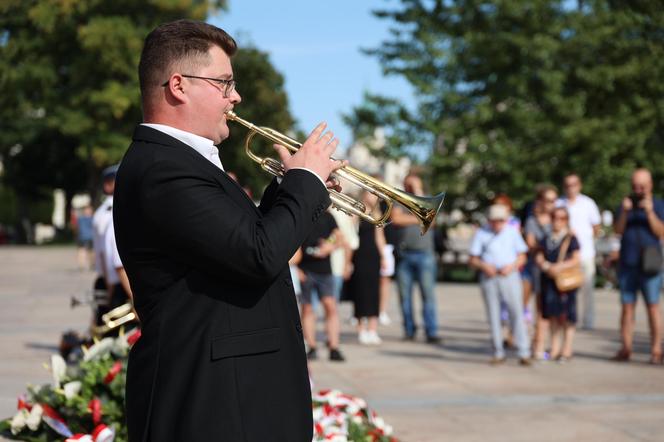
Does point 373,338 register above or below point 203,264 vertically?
below

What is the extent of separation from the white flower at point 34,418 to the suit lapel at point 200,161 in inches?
127

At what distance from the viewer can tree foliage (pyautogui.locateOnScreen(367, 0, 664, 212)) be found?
23312 mm

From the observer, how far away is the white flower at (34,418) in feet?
18.4

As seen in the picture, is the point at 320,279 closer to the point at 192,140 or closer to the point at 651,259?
the point at 651,259

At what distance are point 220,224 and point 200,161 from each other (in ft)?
0.78

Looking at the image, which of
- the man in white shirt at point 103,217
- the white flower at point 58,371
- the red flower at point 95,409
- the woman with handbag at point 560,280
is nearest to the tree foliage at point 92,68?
the woman with handbag at point 560,280

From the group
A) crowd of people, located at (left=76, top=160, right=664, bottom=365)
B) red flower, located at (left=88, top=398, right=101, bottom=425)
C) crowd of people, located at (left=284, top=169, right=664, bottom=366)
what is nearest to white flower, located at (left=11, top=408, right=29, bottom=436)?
red flower, located at (left=88, top=398, right=101, bottom=425)

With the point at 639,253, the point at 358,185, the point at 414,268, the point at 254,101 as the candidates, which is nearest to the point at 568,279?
the point at 639,253

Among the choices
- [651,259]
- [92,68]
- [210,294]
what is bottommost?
[210,294]

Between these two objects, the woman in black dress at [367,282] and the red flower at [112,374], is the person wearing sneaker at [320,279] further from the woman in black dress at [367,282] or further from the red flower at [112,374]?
the red flower at [112,374]

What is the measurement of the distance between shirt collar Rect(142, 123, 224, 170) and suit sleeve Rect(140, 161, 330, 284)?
0.13 meters

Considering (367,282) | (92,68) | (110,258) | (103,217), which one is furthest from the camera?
(92,68)

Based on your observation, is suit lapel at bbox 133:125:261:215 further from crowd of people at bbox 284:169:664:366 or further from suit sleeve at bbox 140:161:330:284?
crowd of people at bbox 284:169:664:366

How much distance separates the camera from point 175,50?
9.29 ft
